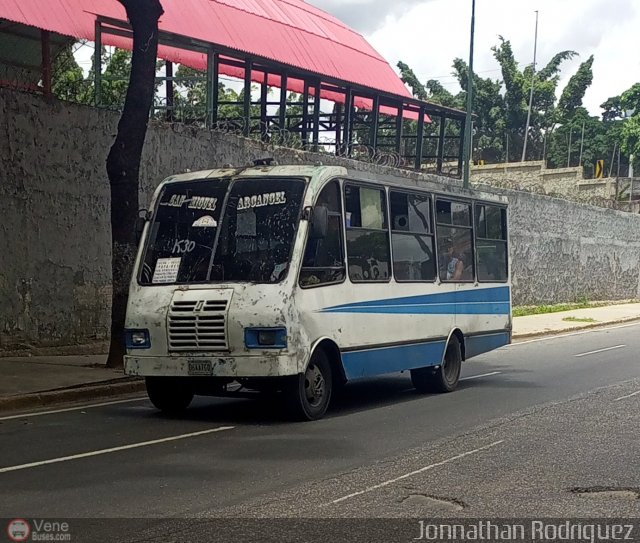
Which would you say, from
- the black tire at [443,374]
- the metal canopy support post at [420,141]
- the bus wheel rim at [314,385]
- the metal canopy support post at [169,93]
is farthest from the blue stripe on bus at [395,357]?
the metal canopy support post at [420,141]

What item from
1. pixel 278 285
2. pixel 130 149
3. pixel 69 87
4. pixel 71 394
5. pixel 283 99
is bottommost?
pixel 71 394

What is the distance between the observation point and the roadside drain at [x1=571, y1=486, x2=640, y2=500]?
705 centimetres

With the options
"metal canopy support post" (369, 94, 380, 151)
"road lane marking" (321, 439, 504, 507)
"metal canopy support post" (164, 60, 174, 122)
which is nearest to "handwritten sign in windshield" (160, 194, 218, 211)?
"road lane marking" (321, 439, 504, 507)

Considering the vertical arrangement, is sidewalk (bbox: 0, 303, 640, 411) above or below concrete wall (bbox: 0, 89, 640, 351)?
below

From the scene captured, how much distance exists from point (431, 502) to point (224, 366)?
12.4 ft

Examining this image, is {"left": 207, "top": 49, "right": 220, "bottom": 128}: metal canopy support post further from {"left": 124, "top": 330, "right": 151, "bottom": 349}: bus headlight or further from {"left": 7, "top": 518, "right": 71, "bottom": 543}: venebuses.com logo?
{"left": 7, "top": 518, "right": 71, "bottom": 543}: venebuses.com logo

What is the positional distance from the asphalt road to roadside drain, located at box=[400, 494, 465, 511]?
0.02 meters

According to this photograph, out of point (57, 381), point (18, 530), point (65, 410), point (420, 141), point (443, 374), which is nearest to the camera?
point (18, 530)

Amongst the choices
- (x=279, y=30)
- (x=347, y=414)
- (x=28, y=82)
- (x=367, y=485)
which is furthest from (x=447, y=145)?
(x=367, y=485)

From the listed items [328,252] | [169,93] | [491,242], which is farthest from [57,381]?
[169,93]

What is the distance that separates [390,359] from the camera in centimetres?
1208

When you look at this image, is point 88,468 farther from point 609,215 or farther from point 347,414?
point 609,215

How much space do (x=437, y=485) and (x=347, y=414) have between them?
12.9 feet

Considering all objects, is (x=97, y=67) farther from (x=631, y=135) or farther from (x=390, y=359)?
(x=631, y=135)
